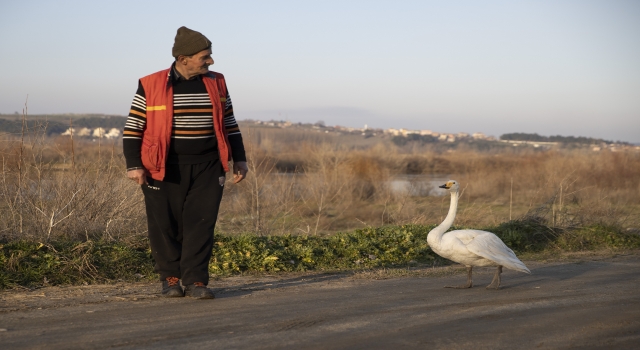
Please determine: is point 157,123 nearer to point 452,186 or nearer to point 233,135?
point 233,135

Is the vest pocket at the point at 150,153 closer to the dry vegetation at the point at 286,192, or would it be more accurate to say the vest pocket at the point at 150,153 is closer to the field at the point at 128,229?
the field at the point at 128,229

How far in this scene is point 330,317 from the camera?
5.78 metres

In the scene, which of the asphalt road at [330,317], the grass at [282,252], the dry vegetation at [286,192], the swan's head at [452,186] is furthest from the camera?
the dry vegetation at [286,192]

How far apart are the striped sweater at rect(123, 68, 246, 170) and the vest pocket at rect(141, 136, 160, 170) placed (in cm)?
5

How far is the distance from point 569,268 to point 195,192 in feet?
18.0

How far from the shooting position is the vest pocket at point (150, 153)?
620 cm

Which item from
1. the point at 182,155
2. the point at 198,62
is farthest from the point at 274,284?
the point at 198,62

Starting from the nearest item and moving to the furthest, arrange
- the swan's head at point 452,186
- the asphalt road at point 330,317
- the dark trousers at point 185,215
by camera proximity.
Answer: the asphalt road at point 330,317 < the dark trousers at point 185,215 < the swan's head at point 452,186

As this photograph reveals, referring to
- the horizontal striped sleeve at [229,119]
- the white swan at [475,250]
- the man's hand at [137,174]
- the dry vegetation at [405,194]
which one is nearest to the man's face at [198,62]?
the horizontal striped sleeve at [229,119]

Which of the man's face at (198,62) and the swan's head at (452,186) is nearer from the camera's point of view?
the man's face at (198,62)

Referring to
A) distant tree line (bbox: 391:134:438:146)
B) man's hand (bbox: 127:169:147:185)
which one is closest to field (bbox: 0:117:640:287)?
man's hand (bbox: 127:169:147:185)

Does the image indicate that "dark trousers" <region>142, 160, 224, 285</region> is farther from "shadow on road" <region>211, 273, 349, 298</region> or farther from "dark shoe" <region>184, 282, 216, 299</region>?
"shadow on road" <region>211, 273, 349, 298</region>

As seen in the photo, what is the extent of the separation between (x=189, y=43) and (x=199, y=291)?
2254 millimetres

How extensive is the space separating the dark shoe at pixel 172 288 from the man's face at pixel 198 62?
191cm
